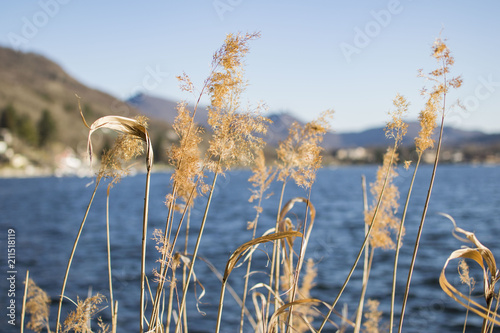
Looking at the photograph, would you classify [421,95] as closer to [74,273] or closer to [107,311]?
[107,311]

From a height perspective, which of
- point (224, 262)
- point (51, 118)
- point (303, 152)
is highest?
point (51, 118)

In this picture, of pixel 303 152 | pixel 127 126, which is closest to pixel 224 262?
pixel 303 152

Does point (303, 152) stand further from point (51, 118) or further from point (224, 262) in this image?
point (51, 118)

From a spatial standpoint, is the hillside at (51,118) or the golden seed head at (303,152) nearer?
the golden seed head at (303,152)

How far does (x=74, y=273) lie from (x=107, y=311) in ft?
25.9

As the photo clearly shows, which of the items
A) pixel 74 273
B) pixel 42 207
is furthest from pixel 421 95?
pixel 42 207

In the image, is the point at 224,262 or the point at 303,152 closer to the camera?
the point at 303,152

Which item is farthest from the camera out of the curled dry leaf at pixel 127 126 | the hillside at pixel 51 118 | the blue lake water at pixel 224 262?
the hillside at pixel 51 118

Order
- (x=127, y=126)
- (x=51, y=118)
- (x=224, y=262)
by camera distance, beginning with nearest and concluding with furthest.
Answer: (x=127, y=126) → (x=224, y=262) → (x=51, y=118)

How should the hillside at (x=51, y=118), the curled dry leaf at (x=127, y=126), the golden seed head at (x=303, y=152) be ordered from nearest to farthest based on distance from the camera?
the curled dry leaf at (x=127, y=126) → the golden seed head at (x=303, y=152) → the hillside at (x=51, y=118)

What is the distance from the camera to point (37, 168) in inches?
5684

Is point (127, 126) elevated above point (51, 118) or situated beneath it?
situated beneath

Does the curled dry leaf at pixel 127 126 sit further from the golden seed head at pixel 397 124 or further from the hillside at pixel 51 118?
the hillside at pixel 51 118

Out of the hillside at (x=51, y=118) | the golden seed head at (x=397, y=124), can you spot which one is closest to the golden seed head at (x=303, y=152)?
the golden seed head at (x=397, y=124)
